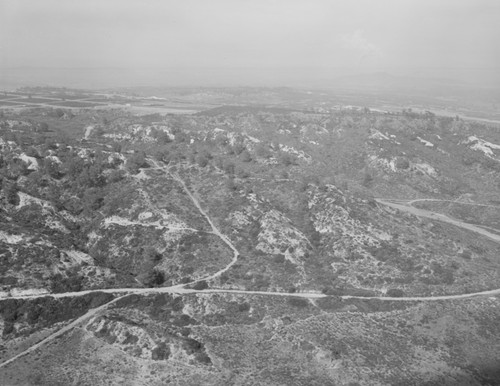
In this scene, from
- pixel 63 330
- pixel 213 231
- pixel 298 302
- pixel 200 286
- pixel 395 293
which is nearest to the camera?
pixel 63 330

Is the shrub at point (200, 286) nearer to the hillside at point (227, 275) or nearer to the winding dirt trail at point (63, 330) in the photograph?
the hillside at point (227, 275)

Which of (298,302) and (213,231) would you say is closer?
(298,302)

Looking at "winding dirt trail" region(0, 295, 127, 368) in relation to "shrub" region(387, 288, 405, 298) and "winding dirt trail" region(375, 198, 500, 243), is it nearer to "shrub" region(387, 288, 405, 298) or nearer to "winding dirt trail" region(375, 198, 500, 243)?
"shrub" region(387, 288, 405, 298)

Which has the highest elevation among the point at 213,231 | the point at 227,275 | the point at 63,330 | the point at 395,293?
the point at 213,231

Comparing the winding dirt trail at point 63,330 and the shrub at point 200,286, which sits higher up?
the shrub at point 200,286

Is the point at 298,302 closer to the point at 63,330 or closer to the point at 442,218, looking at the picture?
the point at 63,330

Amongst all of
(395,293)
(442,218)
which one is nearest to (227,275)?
(395,293)

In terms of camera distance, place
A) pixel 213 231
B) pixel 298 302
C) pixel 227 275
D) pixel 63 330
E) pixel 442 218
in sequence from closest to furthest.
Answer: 1. pixel 63 330
2. pixel 298 302
3. pixel 227 275
4. pixel 213 231
5. pixel 442 218

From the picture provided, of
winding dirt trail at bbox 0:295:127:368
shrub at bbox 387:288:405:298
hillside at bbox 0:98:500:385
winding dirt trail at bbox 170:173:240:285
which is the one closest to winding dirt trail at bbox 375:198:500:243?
hillside at bbox 0:98:500:385

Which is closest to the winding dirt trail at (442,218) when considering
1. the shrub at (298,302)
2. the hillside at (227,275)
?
the hillside at (227,275)

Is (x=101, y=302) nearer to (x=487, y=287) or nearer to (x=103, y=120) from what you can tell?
(x=487, y=287)

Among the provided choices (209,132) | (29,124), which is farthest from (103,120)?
(209,132)
